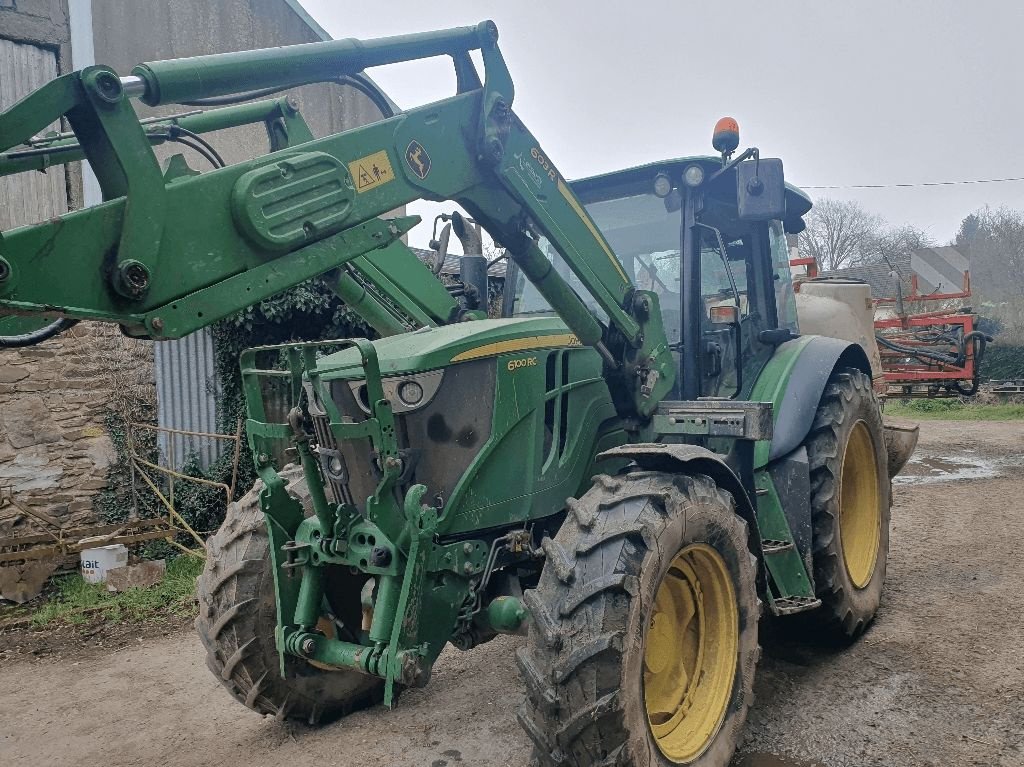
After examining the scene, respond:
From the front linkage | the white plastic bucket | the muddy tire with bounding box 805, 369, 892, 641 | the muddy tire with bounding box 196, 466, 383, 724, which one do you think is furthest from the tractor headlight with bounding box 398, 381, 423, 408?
the white plastic bucket

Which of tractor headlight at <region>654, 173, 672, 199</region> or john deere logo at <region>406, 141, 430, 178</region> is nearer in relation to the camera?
john deere logo at <region>406, 141, 430, 178</region>

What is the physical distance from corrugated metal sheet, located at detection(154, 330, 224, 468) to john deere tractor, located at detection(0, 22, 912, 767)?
16.1 ft

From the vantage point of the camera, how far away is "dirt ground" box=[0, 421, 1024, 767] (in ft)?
11.1

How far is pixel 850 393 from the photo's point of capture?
4543 mm

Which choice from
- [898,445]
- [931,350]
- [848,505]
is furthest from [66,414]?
[931,350]

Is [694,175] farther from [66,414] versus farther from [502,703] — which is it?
[66,414]

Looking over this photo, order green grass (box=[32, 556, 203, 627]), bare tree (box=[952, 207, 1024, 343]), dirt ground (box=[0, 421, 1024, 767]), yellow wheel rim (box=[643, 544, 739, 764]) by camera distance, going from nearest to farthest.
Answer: yellow wheel rim (box=[643, 544, 739, 764]) < dirt ground (box=[0, 421, 1024, 767]) < green grass (box=[32, 556, 203, 627]) < bare tree (box=[952, 207, 1024, 343])

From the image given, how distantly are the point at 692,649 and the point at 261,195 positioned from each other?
2408 millimetres

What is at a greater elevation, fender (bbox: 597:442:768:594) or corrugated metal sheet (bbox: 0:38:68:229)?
corrugated metal sheet (bbox: 0:38:68:229)

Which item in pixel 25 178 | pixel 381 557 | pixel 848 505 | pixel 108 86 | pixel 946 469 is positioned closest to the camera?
pixel 108 86

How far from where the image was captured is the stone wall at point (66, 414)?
7215 mm

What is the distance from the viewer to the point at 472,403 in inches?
129

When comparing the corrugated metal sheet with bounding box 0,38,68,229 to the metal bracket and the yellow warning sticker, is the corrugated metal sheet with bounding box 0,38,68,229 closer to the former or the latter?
the yellow warning sticker

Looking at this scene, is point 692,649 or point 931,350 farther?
point 931,350
